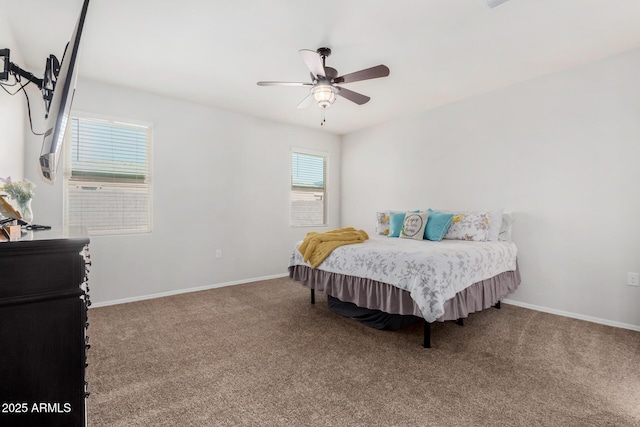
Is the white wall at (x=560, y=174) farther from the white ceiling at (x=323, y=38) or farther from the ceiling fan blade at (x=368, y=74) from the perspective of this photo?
the ceiling fan blade at (x=368, y=74)

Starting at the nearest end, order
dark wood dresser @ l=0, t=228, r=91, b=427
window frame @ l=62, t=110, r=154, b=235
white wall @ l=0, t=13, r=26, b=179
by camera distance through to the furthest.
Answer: dark wood dresser @ l=0, t=228, r=91, b=427, white wall @ l=0, t=13, r=26, b=179, window frame @ l=62, t=110, r=154, b=235

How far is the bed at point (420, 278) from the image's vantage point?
2.33 m

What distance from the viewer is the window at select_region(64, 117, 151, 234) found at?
3.40 metres

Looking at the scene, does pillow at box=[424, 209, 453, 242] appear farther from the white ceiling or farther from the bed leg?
the white ceiling

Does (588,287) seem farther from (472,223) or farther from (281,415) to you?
(281,415)

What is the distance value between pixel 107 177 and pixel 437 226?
3.71 metres

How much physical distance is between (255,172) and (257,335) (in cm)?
265

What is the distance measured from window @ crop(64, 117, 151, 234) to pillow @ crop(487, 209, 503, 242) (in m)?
3.88

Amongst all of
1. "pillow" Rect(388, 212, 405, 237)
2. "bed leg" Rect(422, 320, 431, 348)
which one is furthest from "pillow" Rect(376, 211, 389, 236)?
"bed leg" Rect(422, 320, 431, 348)

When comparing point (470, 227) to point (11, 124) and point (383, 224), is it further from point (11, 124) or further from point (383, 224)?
point (11, 124)

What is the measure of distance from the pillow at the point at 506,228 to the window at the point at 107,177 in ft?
13.3

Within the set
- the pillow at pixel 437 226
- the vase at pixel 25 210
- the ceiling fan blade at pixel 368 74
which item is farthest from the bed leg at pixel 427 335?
the vase at pixel 25 210

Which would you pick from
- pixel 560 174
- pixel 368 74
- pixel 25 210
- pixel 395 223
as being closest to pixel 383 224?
pixel 395 223

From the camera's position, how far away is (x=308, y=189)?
543 cm
